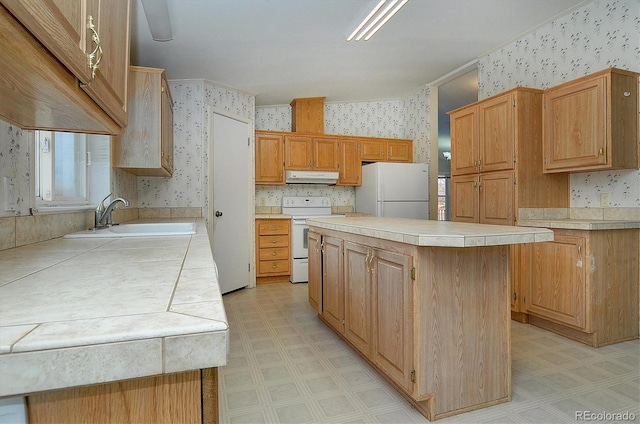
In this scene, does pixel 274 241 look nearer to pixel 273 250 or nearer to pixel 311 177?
pixel 273 250

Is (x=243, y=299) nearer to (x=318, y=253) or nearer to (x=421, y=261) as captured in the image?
(x=318, y=253)

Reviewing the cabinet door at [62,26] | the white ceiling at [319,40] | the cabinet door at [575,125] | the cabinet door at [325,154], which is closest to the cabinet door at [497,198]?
the cabinet door at [575,125]

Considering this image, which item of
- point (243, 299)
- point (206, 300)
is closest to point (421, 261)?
point (206, 300)

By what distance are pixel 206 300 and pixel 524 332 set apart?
3.05m

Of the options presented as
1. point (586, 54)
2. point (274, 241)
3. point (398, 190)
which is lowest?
point (274, 241)

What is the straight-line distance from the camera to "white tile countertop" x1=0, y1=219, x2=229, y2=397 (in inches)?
16.0

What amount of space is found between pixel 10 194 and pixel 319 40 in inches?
111

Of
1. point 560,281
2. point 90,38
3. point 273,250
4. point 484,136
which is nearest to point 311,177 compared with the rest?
point 273,250

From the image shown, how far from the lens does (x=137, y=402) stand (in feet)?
1.62

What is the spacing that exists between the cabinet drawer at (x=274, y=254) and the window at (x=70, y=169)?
89.8 inches

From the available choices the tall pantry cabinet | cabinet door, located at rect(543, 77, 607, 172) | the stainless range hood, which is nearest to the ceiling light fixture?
the tall pantry cabinet

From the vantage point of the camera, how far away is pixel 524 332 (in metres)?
2.83

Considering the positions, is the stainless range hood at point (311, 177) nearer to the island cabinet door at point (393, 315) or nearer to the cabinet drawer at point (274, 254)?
the cabinet drawer at point (274, 254)

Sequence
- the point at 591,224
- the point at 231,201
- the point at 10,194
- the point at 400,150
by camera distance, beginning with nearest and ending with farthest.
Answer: the point at 10,194 → the point at 591,224 → the point at 231,201 → the point at 400,150
